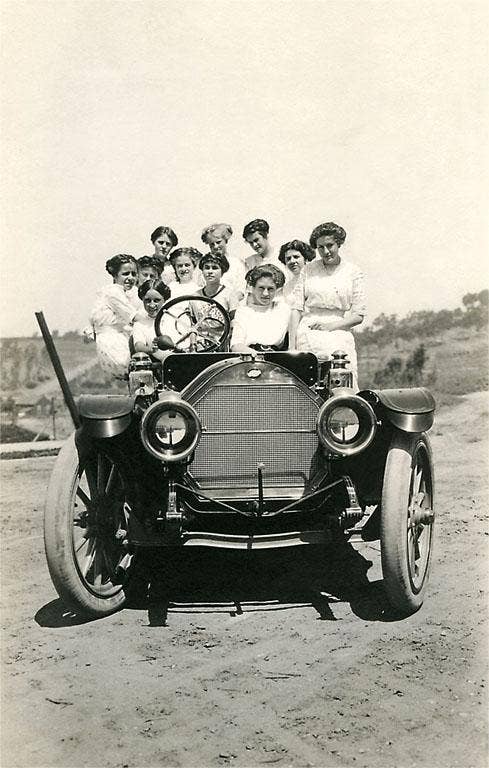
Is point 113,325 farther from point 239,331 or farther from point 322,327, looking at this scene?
point 322,327

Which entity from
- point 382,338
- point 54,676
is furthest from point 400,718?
point 382,338

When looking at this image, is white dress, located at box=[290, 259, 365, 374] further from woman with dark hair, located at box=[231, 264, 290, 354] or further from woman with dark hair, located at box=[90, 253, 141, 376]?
woman with dark hair, located at box=[90, 253, 141, 376]

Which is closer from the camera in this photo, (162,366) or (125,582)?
(125,582)

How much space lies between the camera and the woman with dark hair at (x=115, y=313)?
19.7 feet

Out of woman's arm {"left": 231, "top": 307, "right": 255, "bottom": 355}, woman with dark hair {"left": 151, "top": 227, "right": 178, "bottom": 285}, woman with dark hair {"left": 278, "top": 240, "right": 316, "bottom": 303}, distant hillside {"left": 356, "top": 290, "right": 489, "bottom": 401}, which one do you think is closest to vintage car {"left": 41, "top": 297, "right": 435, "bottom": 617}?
woman's arm {"left": 231, "top": 307, "right": 255, "bottom": 355}

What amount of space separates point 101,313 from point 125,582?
7.57 ft

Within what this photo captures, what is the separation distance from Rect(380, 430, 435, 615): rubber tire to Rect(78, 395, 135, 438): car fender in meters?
1.40

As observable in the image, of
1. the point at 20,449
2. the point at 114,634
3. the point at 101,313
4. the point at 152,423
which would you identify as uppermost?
the point at 101,313

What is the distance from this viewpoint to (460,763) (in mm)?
2680

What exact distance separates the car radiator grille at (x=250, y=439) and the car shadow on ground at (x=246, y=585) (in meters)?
0.40

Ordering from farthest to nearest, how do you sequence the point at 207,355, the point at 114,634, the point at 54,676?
the point at 207,355, the point at 114,634, the point at 54,676

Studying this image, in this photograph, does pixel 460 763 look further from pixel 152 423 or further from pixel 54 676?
pixel 152 423

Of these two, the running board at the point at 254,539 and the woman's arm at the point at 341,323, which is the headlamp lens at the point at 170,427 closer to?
the running board at the point at 254,539

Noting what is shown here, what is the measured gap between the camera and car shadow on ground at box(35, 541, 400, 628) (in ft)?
14.3
